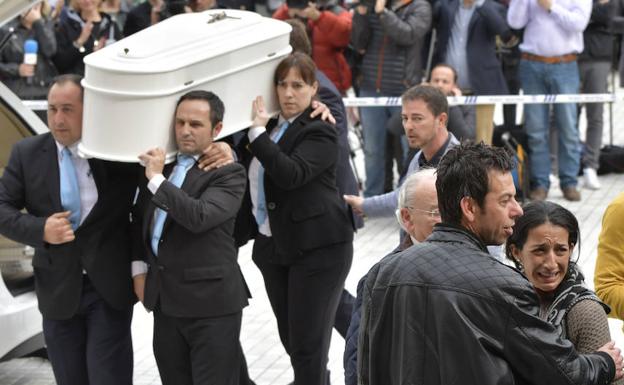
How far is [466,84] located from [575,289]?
722 centimetres

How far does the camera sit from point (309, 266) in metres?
6.64

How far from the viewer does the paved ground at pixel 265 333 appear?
7.84 metres

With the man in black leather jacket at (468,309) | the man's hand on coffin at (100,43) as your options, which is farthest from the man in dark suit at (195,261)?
the man's hand on coffin at (100,43)

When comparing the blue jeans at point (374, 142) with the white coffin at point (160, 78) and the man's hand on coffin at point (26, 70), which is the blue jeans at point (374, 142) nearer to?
the man's hand on coffin at point (26, 70)

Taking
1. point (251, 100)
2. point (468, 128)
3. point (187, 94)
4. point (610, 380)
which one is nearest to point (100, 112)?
point (187, 94)

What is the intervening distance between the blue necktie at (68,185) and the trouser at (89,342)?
0.36 metres

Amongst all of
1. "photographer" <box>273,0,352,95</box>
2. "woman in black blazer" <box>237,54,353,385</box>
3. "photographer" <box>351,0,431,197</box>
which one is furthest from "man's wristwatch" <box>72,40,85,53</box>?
"woman in black blazer" <box>237,54,353,385</box>

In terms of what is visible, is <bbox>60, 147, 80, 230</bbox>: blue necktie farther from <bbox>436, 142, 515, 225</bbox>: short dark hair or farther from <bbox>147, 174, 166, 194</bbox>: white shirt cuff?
<bbox>436, 142, 515, 225</bbox>: short dark hair

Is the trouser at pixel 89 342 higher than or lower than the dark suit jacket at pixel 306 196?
lower

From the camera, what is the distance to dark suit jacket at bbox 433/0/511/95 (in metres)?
11.5

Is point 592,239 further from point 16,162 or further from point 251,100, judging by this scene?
point 16,162

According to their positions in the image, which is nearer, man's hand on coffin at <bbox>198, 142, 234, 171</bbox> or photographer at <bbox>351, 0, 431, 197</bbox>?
man's hand on coffin at <bbox>198, 142, 234, 171</bbox>

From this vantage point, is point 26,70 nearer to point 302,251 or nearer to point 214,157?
point 302,251

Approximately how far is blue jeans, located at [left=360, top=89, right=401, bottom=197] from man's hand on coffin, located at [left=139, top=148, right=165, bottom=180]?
19.7 feet
